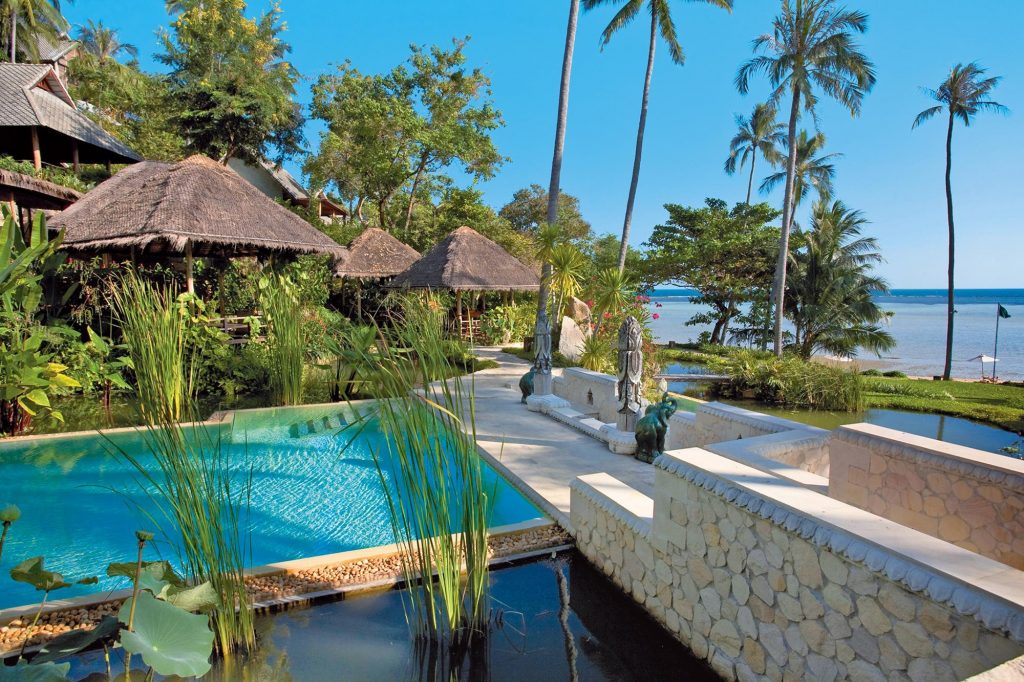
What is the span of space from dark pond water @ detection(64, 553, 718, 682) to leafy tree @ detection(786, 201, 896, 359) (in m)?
14.6

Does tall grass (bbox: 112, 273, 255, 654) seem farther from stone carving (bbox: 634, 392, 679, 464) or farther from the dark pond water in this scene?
stone carving (bbox: 634, 392, 679, 464)

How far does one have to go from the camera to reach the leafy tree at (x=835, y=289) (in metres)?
16.0

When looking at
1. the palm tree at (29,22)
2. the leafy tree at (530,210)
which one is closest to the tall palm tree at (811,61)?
the leafy tree at (530,210)

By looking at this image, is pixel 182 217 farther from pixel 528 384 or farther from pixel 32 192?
pixel 528 384

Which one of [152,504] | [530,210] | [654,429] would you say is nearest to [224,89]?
[530,210]

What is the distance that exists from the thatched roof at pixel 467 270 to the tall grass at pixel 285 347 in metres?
6.41

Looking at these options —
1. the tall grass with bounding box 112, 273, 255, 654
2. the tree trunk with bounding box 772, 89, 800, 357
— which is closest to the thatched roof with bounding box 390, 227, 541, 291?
the tree trunk with bounding box 772, 89, 800, 357

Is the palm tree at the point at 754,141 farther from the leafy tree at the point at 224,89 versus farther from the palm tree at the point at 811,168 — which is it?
the leafy tree at the point at 224,89

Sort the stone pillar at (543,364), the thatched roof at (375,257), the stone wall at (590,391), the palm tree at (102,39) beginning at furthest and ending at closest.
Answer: the palm tree at (102,39) < the thatched roof at (375,257) < the stone pillar at (543,364) < the stone wall at (590,391)

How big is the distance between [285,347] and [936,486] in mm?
7066

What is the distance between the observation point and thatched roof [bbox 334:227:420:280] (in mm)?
15750

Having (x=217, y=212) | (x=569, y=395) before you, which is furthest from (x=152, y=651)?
(x=217, y=212)

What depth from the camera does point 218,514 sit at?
2229mm

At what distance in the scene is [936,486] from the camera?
2.87 metres
